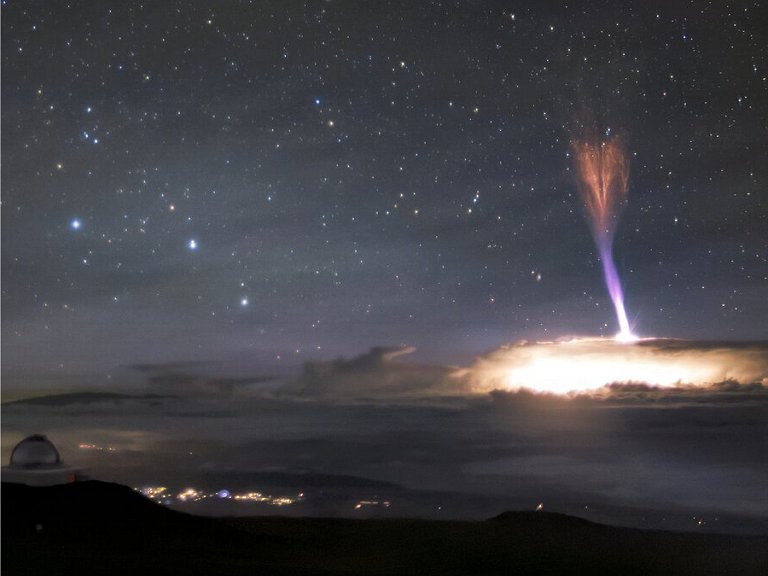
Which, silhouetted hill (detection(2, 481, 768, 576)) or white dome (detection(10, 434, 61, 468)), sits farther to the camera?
white dome (detection(10, 434, 61, 468))

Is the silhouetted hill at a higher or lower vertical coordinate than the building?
lower

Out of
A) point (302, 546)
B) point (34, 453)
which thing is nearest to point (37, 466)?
point (34, 453)

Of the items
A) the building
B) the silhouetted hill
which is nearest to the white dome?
the building

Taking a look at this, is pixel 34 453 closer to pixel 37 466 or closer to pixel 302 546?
pixel 37 466

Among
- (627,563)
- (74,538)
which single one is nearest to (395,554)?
(627,563)

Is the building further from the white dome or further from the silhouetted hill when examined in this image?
the silhouetted hill

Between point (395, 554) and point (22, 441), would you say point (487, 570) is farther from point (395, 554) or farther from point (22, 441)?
point (22, 441)
